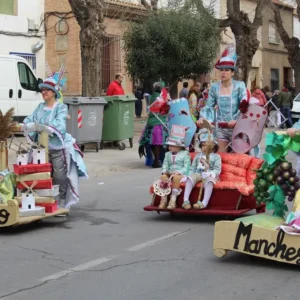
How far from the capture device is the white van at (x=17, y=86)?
1986cm

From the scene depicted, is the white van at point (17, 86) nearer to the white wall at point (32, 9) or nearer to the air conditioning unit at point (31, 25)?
the white wall at point (32, 9)

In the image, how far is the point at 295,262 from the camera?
659 centimetres

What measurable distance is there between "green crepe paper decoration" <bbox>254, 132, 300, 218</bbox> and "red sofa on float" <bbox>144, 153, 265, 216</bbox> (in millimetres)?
1526

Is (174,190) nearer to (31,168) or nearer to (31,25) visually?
(31,168)

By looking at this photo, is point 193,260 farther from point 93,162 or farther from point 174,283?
point 93,162

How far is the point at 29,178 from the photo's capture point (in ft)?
29.0

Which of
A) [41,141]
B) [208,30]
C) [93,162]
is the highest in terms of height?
[208,30]

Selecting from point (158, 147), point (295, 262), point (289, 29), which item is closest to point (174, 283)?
point (295, 262)

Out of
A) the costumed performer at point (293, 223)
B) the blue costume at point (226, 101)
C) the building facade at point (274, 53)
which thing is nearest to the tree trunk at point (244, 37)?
the building facade at point (274, 53)

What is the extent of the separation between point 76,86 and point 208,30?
5.91m

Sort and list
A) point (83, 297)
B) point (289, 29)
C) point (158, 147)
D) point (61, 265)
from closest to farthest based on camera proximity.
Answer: point (83, 297)
point (61, 265)
point (158, 147)
point (289, 29)

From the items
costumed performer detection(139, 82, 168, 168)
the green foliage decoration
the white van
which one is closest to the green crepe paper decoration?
costumed performer detection(139, 82, 168, 168)

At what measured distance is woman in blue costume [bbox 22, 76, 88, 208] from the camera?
30.2ft

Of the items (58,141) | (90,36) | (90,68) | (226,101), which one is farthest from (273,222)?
(90,68)
